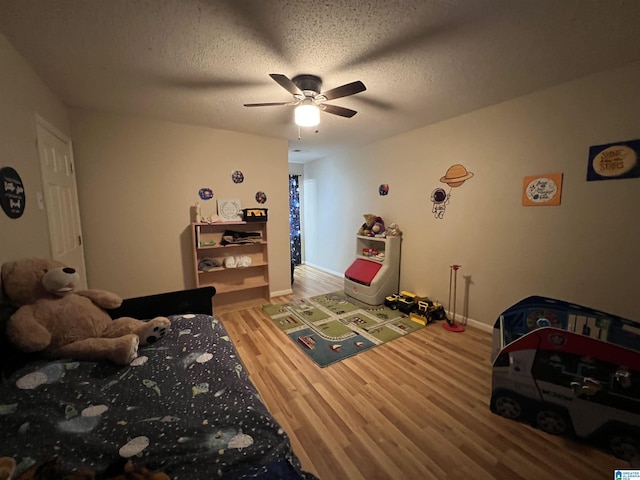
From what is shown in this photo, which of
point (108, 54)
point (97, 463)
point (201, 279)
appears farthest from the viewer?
point (201, 279)

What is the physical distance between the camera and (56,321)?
51.3 inches

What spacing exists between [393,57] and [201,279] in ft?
10.1

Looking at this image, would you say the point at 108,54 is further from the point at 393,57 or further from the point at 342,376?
the point at 342,376

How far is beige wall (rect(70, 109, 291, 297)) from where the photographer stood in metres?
2.63

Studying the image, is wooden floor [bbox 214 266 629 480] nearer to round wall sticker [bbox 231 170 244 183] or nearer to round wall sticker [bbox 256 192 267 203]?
round wall sticker [bbox 256 192 267 203]

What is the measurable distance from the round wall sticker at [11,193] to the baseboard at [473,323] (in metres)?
3.77

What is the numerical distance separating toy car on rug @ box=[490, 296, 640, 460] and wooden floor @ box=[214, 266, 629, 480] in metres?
0.12

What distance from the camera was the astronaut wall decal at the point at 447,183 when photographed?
279 cm

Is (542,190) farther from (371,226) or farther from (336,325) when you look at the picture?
(336,325)

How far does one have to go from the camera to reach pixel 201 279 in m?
3.24

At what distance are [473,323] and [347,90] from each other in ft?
8.82

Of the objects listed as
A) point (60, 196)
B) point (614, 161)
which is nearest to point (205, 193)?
point (60, 196)

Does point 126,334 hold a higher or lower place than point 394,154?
lower

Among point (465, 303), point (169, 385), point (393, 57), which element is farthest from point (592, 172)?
point (169, 385)
